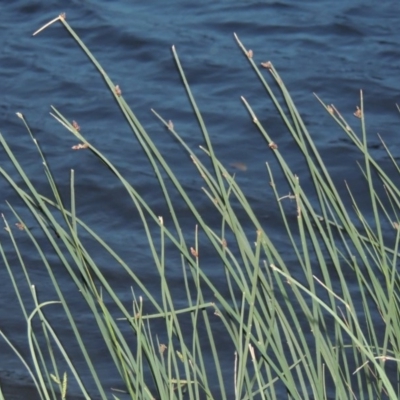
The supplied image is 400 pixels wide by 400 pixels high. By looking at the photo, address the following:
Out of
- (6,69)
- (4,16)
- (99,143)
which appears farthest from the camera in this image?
(4,16)

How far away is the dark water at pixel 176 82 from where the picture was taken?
4148 millimetres

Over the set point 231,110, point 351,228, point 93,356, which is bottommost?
point 93,356

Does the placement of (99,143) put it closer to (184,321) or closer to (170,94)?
(170,94)

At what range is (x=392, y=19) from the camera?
17.5 feet

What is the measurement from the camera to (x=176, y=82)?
4969mm

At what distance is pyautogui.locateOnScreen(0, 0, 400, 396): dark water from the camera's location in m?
4.15

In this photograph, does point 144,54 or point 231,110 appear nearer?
point 231,110

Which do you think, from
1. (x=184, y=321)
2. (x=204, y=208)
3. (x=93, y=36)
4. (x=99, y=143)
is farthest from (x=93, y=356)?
(x=93, y=36)

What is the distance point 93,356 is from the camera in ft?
10.5

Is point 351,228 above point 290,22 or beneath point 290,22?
above

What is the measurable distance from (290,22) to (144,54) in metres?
0.82

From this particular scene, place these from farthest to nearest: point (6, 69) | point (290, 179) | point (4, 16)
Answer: point (4, 16)
point (6, 69)
point (290, 179)

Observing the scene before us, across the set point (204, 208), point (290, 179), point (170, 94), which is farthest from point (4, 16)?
point (290, 179)

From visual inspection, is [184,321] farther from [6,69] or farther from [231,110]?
[6,69]
